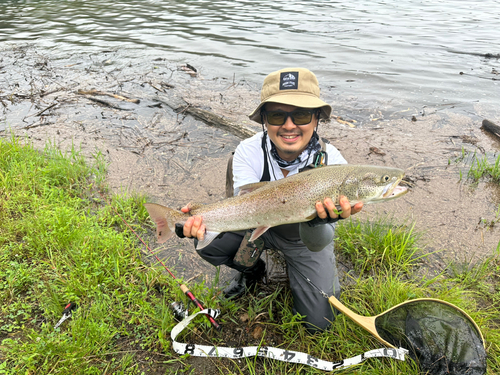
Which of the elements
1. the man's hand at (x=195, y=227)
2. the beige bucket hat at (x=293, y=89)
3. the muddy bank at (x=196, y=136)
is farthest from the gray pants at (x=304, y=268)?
the beige bucket hat at (x=293, y=89)

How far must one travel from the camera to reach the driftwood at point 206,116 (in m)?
6.54

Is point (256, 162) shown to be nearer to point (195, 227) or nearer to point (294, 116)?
point (294, 116)

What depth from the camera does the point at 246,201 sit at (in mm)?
2785

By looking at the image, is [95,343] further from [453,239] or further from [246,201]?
[453,239]

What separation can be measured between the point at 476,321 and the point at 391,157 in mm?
3689

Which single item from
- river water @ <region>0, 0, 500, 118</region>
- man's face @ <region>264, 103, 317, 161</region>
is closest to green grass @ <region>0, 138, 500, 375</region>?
man's face @ <region>264, 103, 317, 161</region>

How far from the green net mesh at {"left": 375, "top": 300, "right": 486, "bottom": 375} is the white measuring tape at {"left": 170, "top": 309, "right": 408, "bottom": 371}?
0.41 feet

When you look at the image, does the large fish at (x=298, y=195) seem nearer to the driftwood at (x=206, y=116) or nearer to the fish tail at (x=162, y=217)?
the fish tail at (x=162, y=217)

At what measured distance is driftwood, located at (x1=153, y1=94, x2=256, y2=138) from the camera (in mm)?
6542

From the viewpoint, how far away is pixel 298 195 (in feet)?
8.71

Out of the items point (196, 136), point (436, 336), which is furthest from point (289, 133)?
point (196, 136)

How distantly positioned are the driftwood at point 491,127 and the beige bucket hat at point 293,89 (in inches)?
202

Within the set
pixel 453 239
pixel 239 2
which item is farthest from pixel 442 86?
pixel 239 2

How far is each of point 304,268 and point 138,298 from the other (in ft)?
5.52
